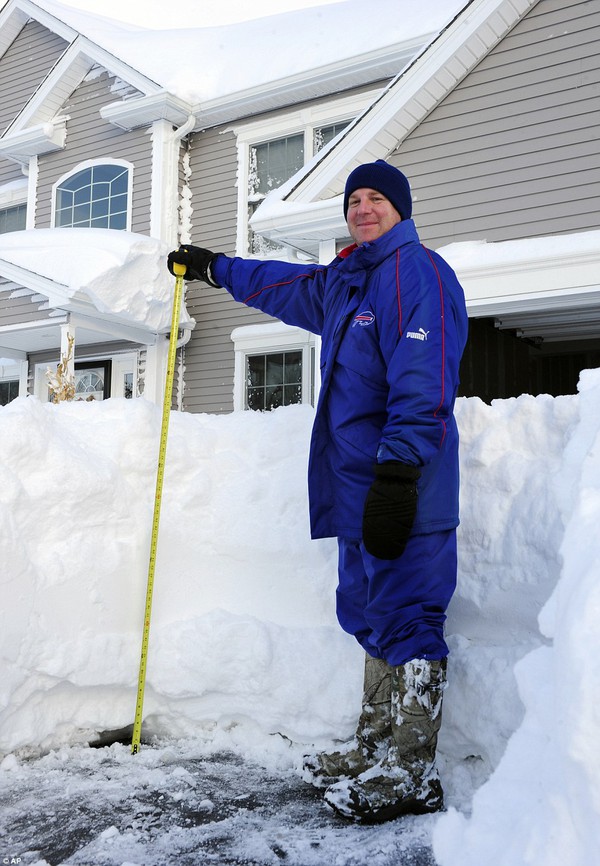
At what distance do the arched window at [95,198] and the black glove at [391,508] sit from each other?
10.1 metres

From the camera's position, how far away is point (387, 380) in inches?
103

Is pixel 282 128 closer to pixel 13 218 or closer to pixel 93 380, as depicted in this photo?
pixel 93 380

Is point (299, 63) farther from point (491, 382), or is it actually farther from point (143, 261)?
point (491, 382)

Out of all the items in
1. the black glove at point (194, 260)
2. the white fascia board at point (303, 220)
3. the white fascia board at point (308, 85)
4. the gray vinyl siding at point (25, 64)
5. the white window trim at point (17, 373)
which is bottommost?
the black glove at point (194, 260)

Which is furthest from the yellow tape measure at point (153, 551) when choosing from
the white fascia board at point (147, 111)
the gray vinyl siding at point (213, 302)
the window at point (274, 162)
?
the white fascia board at point (147, 111)

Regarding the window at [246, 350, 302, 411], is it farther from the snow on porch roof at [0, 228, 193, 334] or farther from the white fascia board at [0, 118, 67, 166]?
the white fascia board at [0, 118, 67, 166]

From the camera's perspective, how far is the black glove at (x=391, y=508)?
240 centimetres

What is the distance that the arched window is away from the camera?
38.1 feet

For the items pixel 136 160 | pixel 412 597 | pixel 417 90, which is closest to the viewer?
pixel 412 597

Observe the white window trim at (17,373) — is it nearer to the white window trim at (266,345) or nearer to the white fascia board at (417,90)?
the white window trim at (266,345)

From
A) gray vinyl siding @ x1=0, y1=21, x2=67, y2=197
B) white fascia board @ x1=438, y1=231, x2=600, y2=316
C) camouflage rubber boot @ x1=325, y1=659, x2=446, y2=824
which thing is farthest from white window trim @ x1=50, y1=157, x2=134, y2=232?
camouflage rubber boot @ x1=325, y1=659, x2=446, y2=824

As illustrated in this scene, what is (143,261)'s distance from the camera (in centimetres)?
983

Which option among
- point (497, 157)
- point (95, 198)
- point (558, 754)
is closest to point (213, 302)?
point (95, 198)

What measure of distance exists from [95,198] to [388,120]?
7.08m
